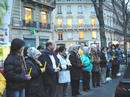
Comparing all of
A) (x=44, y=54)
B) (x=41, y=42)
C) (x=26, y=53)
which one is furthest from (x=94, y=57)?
(x=41, y=42)

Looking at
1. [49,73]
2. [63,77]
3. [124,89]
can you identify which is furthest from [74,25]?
[124,89]

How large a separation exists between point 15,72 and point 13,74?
0.12 m

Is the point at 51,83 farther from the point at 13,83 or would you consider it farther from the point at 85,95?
the point at 85,95

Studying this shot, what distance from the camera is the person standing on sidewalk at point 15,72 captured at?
3.82 m

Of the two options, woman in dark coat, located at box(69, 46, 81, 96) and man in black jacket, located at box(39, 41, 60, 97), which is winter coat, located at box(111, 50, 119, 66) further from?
man in black jacket, located at box(39, 41, 60, 97)

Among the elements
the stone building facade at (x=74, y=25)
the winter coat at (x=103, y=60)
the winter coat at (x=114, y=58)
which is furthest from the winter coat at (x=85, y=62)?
the stone building facade at (x=74, y=25)

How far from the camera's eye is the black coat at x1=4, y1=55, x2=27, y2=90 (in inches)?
150

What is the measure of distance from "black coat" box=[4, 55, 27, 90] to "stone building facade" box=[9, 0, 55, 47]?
51.7 ft

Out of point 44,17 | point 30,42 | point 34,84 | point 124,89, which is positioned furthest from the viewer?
point 44,17

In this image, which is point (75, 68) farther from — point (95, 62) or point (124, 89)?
point (124, 89)

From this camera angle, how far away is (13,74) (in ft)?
12.5

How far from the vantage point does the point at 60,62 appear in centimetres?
629

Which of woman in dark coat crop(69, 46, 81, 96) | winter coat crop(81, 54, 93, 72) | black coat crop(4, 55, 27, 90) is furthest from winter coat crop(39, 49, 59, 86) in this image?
winter coat crop(81, 54, 93, 72)

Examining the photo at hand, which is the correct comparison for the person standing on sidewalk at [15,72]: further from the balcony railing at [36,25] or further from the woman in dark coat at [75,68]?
the balcony railing at [36,25]
